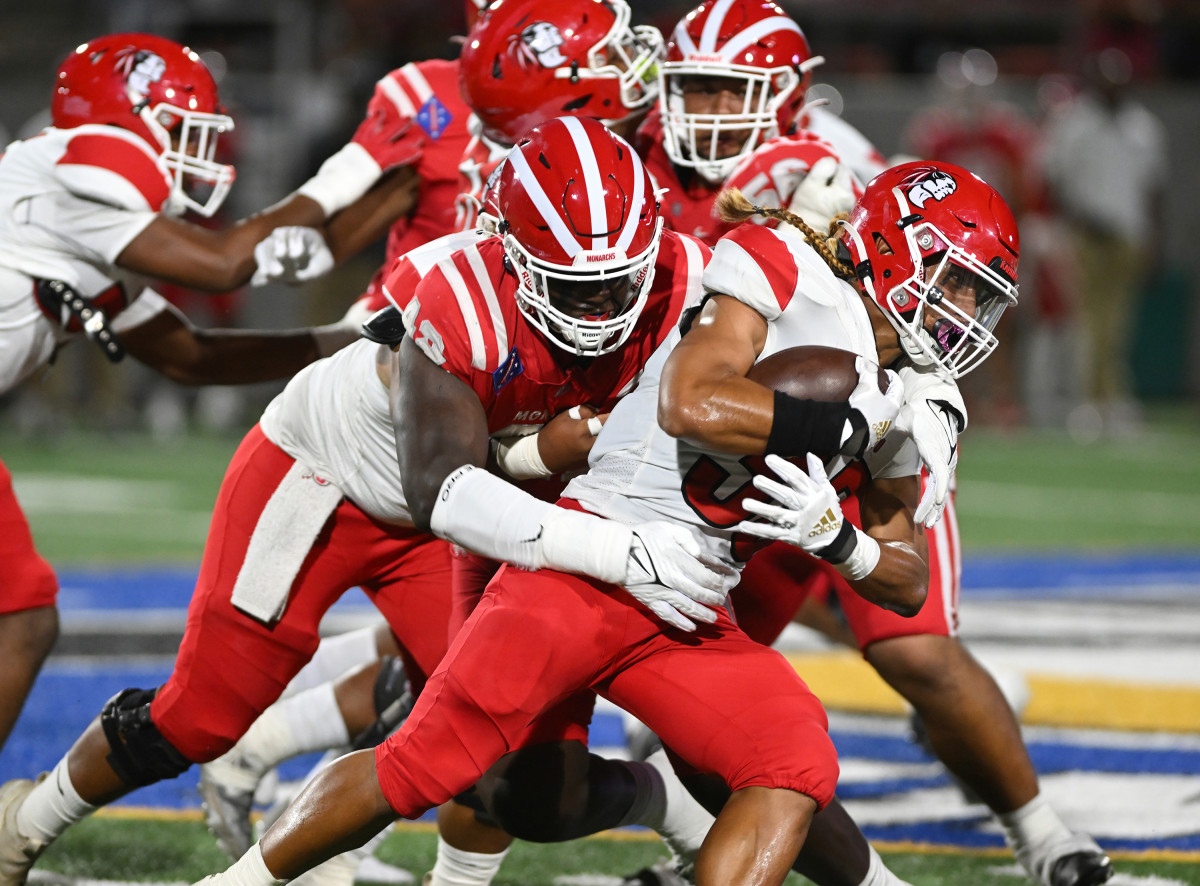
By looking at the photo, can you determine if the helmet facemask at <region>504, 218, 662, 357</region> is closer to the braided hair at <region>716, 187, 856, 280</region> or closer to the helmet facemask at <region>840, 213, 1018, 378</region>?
the braided hair at <region>716, 187, 856, 280</region>

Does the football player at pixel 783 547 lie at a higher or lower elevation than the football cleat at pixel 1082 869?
higher

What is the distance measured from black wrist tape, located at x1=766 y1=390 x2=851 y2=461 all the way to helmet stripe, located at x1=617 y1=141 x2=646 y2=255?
1.21 ft

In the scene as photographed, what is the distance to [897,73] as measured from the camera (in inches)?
615

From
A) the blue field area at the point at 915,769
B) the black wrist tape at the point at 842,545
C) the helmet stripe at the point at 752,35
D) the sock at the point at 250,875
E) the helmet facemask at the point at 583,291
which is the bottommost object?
the blue field area at the point at 915,769

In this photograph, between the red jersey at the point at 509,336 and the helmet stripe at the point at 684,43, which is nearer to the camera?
the red jersey at the point at 509,336

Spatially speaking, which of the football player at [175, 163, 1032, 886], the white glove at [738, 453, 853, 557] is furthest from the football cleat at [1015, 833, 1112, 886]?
the white glove at [738, 453, 853, 557]

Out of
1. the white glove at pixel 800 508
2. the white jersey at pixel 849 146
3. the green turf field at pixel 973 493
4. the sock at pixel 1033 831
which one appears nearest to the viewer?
the white glove at pixel 800 508

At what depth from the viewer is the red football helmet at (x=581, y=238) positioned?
8.91 ft

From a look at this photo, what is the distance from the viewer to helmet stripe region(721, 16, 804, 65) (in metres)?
3.79

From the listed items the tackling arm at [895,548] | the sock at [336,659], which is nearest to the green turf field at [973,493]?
the sock at [336,659]

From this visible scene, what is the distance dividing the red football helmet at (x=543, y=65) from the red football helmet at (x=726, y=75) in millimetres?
219

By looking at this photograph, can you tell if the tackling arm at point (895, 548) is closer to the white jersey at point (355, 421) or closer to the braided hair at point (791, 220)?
the braided hair at point (791, 220)

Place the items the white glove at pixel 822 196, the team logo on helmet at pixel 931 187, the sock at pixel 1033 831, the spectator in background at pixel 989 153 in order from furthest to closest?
the spectator in background at pixel 989 153 → the white glove at pixel 822 196 → the sock at pixel 1033 831 → the team logo on helmet at pixel 931 187

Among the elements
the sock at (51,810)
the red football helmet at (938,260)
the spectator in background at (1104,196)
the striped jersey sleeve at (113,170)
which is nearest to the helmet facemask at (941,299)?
the red football helmet at (938,260)
